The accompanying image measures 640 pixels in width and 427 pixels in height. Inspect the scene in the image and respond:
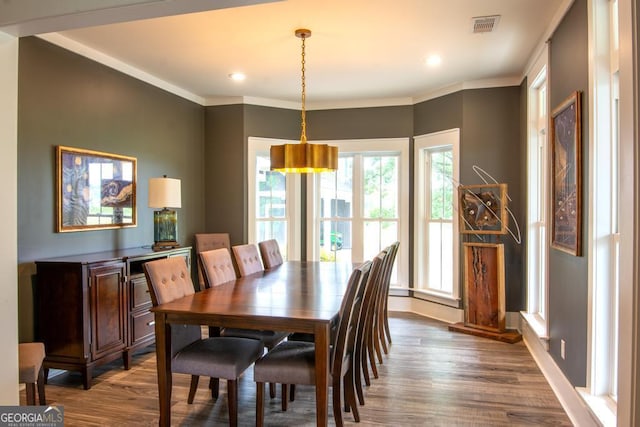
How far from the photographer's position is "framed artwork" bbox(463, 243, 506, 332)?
4324 mm

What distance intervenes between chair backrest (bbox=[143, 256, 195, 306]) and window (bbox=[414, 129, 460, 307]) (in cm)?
323

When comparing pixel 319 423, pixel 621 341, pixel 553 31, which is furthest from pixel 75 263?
pixel 553 31

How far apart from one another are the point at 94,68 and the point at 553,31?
384 cm

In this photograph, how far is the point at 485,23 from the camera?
3.26 metres

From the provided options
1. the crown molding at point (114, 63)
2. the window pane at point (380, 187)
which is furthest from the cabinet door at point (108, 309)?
the window pane at point (380, 187)

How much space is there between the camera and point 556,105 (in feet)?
10.2

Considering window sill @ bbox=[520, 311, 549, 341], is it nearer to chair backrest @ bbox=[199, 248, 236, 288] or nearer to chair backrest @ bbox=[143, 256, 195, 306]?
chair backrest @ bbox=[199, 248, 236, 288]

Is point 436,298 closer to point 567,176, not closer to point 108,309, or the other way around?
point 567,176

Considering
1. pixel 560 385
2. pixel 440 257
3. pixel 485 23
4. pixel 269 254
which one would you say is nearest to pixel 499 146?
pixel 440 257

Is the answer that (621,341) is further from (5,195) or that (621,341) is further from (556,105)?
(5,195)

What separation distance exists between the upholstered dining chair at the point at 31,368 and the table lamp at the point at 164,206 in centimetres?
163

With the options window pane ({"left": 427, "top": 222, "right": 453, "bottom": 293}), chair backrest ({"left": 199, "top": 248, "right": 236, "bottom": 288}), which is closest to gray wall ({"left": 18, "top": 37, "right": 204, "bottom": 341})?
chair backrest ({"left": 199, "top": 248, "right": 236, "bottom": 288})

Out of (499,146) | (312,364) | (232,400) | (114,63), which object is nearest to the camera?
(312,364)

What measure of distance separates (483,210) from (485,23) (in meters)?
1.90
